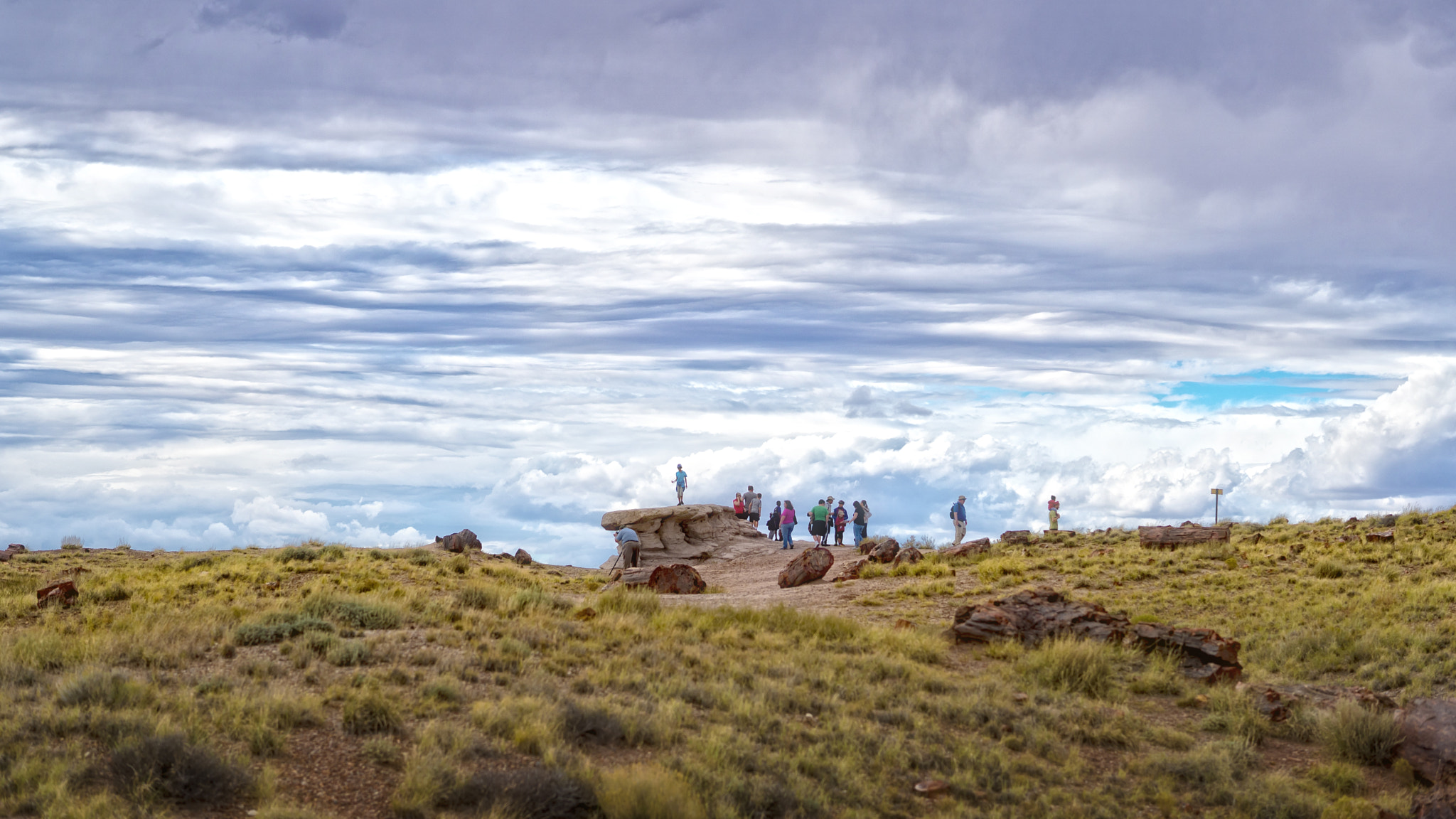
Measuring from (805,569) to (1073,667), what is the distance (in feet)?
43.6

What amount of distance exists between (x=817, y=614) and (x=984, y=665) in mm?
4789

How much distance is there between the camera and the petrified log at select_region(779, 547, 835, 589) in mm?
29562

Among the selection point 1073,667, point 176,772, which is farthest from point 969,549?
point 176,772

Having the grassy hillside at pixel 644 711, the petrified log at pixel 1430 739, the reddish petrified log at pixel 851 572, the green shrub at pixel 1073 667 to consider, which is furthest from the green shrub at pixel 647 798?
the reddish petrified log at pixel 851 572

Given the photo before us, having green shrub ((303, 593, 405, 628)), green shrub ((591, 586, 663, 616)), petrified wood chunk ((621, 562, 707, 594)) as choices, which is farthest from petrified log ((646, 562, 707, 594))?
green shrub ((303, 593, 405, 628))

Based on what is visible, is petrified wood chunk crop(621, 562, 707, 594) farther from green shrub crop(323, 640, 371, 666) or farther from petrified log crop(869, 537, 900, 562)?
green shrub crop(323, 640, 371, 666)

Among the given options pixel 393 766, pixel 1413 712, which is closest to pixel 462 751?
pixel 393 766

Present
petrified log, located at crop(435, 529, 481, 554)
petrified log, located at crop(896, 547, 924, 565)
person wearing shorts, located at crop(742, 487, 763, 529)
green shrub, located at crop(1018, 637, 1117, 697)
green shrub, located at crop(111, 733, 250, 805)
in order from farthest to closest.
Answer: person wearing shorts, located at crop(742, 487, 763, 529) → petrified log, located at crop(435, 529, 481, 554) → petrified log, located at crop(896, 547, 924, 565) → green shrub, located at crop(1018, 637, 1117, 697) → green shrub, located at crop(111, 733, 250, 805)

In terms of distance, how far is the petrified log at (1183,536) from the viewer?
31.6m

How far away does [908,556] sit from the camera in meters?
30.5

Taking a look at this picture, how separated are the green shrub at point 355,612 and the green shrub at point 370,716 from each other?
16.7 feet

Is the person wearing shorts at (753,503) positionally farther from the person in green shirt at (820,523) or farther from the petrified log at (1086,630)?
the petrified log at (1086,630)

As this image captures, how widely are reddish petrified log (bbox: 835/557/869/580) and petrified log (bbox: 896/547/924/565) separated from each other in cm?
97

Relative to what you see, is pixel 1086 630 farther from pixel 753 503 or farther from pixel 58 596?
pixel 753 503
